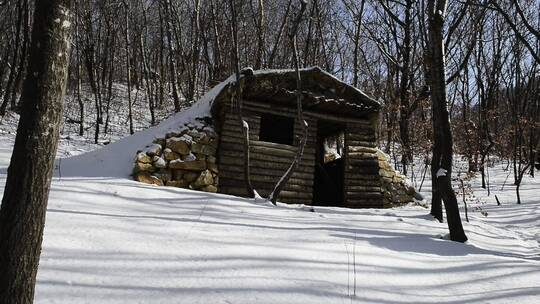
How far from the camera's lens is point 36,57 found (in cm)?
211

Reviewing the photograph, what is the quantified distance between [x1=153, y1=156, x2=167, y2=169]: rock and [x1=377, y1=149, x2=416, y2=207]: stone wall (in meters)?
5.75

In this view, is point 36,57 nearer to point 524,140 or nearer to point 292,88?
point 292,88

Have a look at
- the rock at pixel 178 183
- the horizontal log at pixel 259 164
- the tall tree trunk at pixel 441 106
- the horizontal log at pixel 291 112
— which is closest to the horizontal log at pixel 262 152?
the horizontal log at pixel 259 164

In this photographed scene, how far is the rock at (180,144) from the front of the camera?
8.95m

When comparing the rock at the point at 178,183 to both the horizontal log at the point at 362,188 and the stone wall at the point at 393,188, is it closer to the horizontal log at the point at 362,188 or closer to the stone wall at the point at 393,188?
the horizontal log at the point at 362,188

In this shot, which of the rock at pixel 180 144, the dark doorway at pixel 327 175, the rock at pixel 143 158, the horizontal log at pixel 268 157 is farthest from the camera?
the dark doorway at pixel 327 175

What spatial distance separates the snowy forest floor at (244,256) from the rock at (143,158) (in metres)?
1.88

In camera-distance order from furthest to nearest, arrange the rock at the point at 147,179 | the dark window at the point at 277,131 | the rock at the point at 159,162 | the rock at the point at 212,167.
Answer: the dark window at the point at 277,131 → the rock at the point at 212,167 → the rock at the point at 159,162 → the rock at the point at 147,179

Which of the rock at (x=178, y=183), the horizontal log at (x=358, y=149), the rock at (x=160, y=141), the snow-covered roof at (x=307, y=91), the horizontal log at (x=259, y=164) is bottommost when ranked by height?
the rock at (x=178, y=183)

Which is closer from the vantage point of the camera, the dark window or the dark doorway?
the dark doorway

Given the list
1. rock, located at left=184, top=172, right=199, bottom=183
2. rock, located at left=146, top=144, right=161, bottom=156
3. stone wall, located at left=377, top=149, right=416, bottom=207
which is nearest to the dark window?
stone wall, located at left=377, top=149, right=416, bottom=207

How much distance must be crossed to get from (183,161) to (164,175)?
1.74 ft

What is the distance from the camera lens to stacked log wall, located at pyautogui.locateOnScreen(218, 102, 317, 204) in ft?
31.3

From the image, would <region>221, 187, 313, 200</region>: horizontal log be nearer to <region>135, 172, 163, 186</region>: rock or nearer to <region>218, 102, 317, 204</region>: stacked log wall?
<region>218, 102, 317, 204</region>: stacked log wall
